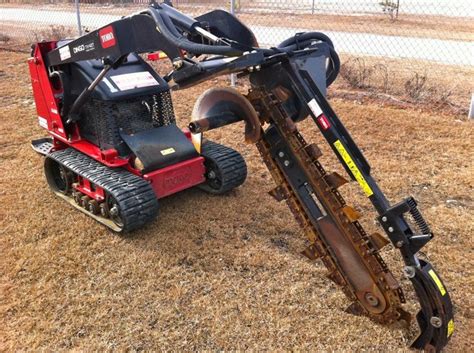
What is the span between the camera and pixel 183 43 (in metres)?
2.91

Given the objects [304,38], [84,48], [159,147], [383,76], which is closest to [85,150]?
[159,147]

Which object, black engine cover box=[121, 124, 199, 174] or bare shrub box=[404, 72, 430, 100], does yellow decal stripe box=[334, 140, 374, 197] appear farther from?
bare shrub box=[404, 72, 430, 100]

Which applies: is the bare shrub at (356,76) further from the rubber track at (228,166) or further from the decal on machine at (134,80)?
the decal on machine at (134,80)

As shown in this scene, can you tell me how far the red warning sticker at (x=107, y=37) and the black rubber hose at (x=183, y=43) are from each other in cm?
47

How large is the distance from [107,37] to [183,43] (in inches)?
41.0

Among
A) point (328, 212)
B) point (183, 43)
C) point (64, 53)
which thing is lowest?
point (328, 212)

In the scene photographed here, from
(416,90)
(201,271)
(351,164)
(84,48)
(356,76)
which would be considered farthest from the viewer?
(356,76)

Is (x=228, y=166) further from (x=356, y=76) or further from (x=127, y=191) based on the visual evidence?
(x=356, y=76)

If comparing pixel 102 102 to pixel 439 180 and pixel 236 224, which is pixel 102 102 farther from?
pixel 439 180

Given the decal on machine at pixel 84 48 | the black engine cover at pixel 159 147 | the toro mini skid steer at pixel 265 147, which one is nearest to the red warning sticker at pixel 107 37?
the toro mini skid steer at pixel 265 147

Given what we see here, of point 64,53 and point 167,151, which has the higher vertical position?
point 64,53

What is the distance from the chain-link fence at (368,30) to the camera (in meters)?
9.20

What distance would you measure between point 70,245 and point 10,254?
1.52ft

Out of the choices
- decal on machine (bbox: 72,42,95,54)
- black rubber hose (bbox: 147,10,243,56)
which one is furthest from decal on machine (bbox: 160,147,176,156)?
black rubber hose (bbox: 147,10,243,56)
